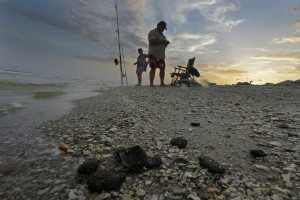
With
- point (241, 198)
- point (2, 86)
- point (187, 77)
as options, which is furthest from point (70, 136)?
point (187, 77)

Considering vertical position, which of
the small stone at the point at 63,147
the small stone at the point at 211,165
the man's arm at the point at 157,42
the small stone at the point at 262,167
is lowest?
the small stone at the point at 262,167

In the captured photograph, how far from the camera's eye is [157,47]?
40.5 feet

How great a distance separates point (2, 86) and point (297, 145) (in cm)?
1533

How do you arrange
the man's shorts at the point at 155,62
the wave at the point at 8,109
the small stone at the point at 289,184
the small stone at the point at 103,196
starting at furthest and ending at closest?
1. the man's shorts at the point at 155,62
2. the wave at the point at 8,109
3. the small stone at the point at 289,184
4. the small stone at the point at 103,196

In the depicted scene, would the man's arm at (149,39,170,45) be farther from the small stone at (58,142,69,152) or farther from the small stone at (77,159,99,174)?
the small stone at (77,159,99,174)

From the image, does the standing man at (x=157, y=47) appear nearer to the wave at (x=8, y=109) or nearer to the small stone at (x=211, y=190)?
the wave at (x=8, y=109)

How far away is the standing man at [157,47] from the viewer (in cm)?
1181

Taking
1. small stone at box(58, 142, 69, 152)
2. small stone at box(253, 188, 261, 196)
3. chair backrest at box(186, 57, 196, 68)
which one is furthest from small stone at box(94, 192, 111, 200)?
chair backrest at box(186, 57, 196, 68)

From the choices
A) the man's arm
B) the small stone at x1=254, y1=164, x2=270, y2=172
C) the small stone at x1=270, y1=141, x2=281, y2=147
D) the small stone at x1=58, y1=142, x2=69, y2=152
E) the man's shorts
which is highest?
the man's arm

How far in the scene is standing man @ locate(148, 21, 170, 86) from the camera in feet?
38.8

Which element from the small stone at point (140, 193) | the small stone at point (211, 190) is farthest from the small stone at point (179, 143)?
the small stone at point (140, 193)

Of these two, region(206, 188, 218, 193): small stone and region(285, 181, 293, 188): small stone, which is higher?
region(285, 181, 293, 188): small stone

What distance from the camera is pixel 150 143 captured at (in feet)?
10.8

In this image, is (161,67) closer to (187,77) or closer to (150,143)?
(187,77)
